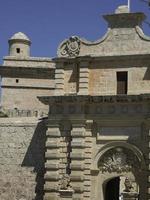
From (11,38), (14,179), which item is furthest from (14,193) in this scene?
(11,38)

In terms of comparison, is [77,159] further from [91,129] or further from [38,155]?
[38,155]

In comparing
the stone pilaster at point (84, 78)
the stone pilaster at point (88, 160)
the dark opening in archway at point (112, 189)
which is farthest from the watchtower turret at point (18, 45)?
the stone pilaster at point (88, 160)

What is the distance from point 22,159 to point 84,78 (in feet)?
17.6

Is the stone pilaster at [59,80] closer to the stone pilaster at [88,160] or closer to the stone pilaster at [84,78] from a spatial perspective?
the stone pilaster at [84,78]

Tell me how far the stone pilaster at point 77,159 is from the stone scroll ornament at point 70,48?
3.61 meters

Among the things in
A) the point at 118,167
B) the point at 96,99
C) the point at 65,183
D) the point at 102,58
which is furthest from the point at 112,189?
the point at 102,58

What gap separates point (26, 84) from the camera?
1533 inches

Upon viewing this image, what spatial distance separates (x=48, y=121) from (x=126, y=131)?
3807 millimetres

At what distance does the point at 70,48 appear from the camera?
26.4 m

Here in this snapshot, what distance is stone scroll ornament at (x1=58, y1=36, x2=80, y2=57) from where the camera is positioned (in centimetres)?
2634

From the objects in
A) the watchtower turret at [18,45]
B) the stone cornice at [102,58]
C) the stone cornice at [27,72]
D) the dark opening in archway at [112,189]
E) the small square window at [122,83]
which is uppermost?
the watchtower turret at [18,45]

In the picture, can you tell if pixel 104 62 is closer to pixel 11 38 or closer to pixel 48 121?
pixel 48 121

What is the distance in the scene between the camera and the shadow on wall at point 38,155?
2647cm

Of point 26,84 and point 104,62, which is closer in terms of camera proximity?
point 104,62
